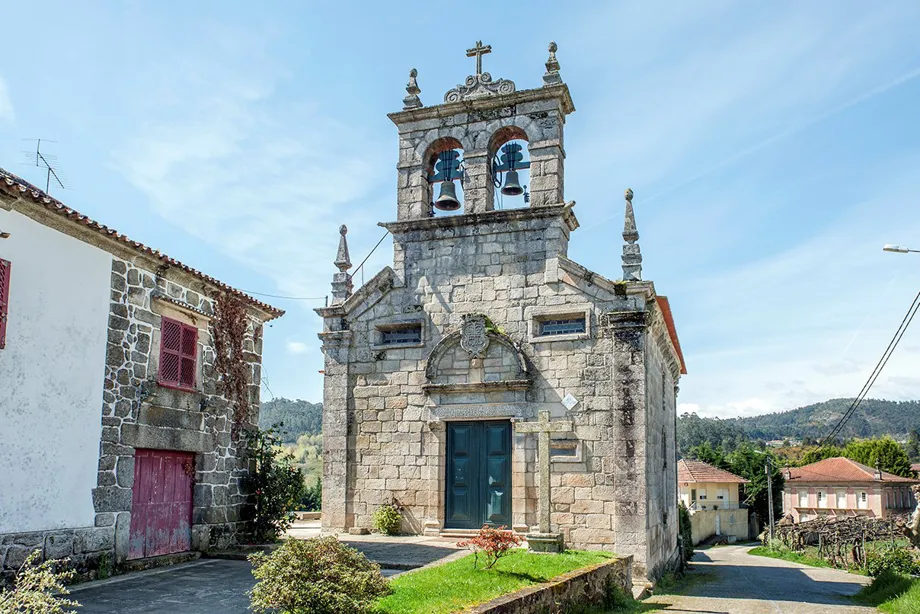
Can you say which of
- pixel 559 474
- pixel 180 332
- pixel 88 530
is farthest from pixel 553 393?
pixel 88 530

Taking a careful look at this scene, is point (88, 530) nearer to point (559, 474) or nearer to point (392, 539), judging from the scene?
point (392, 539)

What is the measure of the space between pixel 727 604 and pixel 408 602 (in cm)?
812

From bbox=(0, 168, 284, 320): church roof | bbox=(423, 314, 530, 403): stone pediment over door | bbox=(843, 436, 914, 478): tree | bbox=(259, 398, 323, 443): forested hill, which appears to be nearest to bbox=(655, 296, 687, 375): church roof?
bbox=(423, 314, 530, 403): stone pediment over door

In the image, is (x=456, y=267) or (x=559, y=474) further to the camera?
(x=456, y=267)

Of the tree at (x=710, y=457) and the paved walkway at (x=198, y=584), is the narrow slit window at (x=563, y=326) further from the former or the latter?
the tree at (x=710, y=457)

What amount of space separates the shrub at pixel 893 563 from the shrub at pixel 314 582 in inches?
582

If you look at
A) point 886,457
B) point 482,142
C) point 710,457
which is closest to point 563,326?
point 482,142

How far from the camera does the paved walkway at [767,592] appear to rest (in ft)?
45.1

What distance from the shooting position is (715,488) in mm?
54906

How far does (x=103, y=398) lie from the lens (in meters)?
11.5

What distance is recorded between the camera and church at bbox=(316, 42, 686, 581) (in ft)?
47.6

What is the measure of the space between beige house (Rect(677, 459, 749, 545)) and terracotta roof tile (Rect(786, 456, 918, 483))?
21.3ft

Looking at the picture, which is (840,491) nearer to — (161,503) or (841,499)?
(841,499)

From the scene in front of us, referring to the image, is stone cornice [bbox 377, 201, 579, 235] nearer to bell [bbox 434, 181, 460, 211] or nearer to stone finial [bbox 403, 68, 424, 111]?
bell [bbox 434, 181, 460, 211]
